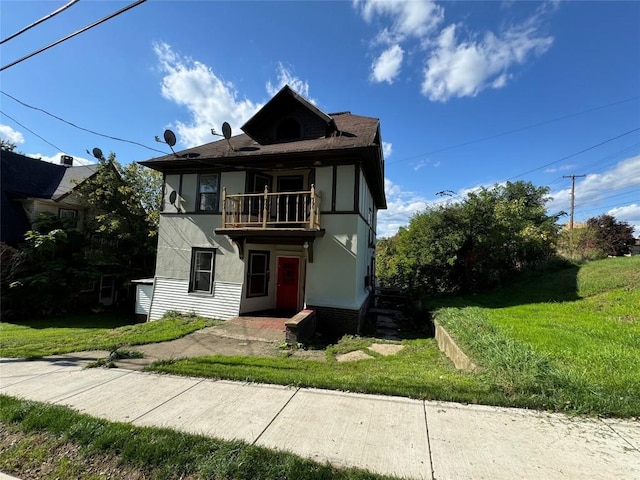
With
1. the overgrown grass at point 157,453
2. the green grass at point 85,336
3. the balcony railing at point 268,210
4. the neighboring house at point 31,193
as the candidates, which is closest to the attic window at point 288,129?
the balcony railing at point 268,210

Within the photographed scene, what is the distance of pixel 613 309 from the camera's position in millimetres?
7633

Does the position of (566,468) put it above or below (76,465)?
above

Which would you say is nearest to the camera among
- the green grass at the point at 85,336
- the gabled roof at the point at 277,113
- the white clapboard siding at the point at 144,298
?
the green grass at the point at 85,336

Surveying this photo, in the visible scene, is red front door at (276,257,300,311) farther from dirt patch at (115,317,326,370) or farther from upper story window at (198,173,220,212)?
upper story window at (198,173,220,212)

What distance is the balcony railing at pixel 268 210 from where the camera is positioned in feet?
30.3

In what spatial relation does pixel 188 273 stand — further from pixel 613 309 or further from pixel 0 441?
pixel 613 309

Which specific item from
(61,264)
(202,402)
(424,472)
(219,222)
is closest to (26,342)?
(219,222)

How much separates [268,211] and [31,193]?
17.1 meters

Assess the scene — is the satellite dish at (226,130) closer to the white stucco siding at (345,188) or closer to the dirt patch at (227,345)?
the white stucco siding at (345,188)

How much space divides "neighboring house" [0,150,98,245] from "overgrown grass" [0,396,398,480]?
18.0 meters

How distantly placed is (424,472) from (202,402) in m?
2.83

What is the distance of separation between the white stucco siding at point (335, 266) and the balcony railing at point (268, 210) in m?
0.66

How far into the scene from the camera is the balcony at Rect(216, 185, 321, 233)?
9.23 metres

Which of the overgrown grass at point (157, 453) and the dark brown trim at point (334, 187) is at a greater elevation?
the dark brown trim at point (334, 187)
